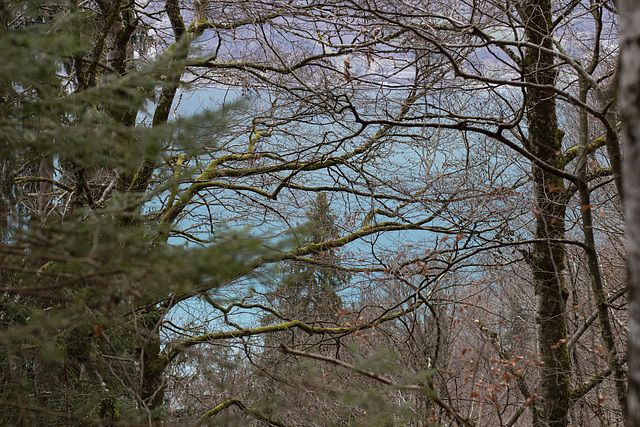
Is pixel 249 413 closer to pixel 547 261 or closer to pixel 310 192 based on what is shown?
pixel 310 192

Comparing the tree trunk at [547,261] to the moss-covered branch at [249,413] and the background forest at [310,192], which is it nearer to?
the background forest at [310,192]

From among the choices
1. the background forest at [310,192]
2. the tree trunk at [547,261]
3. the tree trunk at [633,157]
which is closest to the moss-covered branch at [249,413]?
the background forest at [310,192]

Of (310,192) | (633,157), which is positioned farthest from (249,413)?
(633,157)

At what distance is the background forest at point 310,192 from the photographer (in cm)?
240

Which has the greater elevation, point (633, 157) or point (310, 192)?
point (310, 192)

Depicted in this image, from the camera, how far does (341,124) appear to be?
5.83 m

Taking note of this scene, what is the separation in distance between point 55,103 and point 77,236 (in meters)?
0.64

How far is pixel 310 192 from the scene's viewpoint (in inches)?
307

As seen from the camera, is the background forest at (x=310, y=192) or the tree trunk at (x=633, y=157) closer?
the tree trunk at (x=633, y=157)

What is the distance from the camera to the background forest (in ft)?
7.88

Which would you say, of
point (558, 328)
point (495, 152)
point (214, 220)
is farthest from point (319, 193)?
point (558, 328)

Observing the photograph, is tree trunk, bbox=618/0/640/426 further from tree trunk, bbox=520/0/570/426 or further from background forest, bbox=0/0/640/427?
tree trunk, bbox=520/0/570/426

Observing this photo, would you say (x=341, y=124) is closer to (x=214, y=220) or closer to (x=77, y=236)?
(x=214, y=220)

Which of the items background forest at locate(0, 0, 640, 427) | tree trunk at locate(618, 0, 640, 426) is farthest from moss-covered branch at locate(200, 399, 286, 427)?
tree trunk at locate(618, 0, 640, 426)
